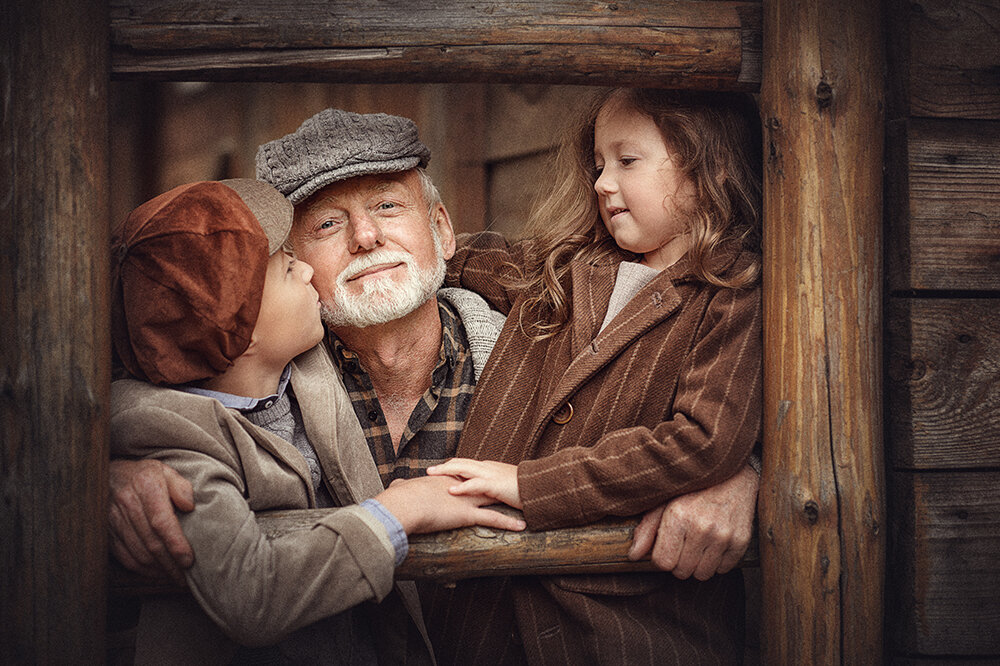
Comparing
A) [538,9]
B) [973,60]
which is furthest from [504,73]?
[973,60]

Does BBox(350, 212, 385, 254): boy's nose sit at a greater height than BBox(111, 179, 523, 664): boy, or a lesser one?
greater

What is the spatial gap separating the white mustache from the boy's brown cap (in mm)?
500

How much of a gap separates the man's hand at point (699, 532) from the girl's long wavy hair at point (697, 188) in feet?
1.74

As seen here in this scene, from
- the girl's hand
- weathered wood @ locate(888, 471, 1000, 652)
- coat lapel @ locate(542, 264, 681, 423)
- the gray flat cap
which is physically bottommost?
weathered wood @ locate(888, 471, 1000, 652)

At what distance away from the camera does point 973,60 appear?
6.55ft

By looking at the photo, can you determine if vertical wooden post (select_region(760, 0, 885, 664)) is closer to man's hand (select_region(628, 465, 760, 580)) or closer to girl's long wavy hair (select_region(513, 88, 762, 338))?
man's hand (select_region(628, 465, 760, 580))

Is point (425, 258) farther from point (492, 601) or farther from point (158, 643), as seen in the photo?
point (158, 643)

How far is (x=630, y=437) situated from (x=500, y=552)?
40 cm

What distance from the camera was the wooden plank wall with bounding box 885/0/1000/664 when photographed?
6.51ft

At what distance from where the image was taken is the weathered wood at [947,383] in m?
1.98

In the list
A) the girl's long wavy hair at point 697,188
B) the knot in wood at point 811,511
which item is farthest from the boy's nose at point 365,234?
the knot in wood at point 811,511

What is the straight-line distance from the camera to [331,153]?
2420 mm

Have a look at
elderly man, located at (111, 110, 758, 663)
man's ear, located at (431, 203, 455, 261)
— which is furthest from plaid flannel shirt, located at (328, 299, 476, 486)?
man's ear, located at (431, 203, 455, 261)

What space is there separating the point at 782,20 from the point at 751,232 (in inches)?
20.8
